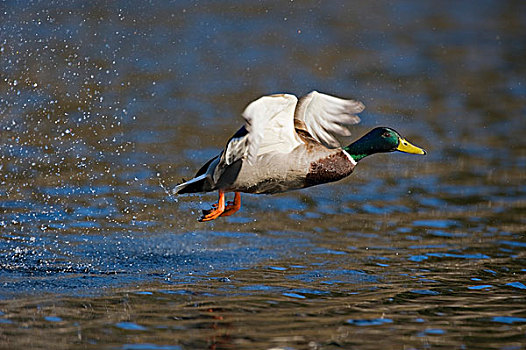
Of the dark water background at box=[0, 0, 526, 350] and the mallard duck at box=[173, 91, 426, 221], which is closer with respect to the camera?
the dark water background at box=[0, 0, 526, 350]

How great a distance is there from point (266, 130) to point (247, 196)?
9.45 ft

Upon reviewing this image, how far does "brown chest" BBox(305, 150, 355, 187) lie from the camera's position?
22.1ft

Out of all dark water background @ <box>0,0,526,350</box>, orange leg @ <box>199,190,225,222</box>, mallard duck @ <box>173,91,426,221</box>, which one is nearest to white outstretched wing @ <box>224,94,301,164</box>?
mallard duck @ <box>173,91,426,221</box>

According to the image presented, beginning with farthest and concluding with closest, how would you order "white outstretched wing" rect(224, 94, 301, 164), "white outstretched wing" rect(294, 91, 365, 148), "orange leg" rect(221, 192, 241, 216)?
"orange leg" rect(221, 192, 241, 216) < "white outstretched wing" rect(294, 91, 365, 148) < "white outstretched wing" rect(224, 94, 301, 164)

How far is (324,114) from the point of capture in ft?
22.1

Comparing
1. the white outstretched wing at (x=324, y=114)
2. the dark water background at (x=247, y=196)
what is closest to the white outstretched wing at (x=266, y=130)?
the white outstretched wing at (x=324, y=114)

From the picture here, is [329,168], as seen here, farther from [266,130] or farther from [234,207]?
[234,207]

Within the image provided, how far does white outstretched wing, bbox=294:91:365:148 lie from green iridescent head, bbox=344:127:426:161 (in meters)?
0.29

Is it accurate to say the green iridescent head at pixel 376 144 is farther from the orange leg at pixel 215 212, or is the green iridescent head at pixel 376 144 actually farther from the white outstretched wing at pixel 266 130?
the orange leg at pixel 215 212

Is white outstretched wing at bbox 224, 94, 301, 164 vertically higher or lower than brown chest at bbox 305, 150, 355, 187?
higher

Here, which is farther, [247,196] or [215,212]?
[247,196]

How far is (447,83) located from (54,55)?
6.17m

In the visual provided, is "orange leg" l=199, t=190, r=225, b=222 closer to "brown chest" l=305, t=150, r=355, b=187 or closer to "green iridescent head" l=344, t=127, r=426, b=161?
"brown chest" l=305, t=150, r=355, b=187

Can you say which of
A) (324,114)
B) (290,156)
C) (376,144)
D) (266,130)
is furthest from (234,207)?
(376,144)
